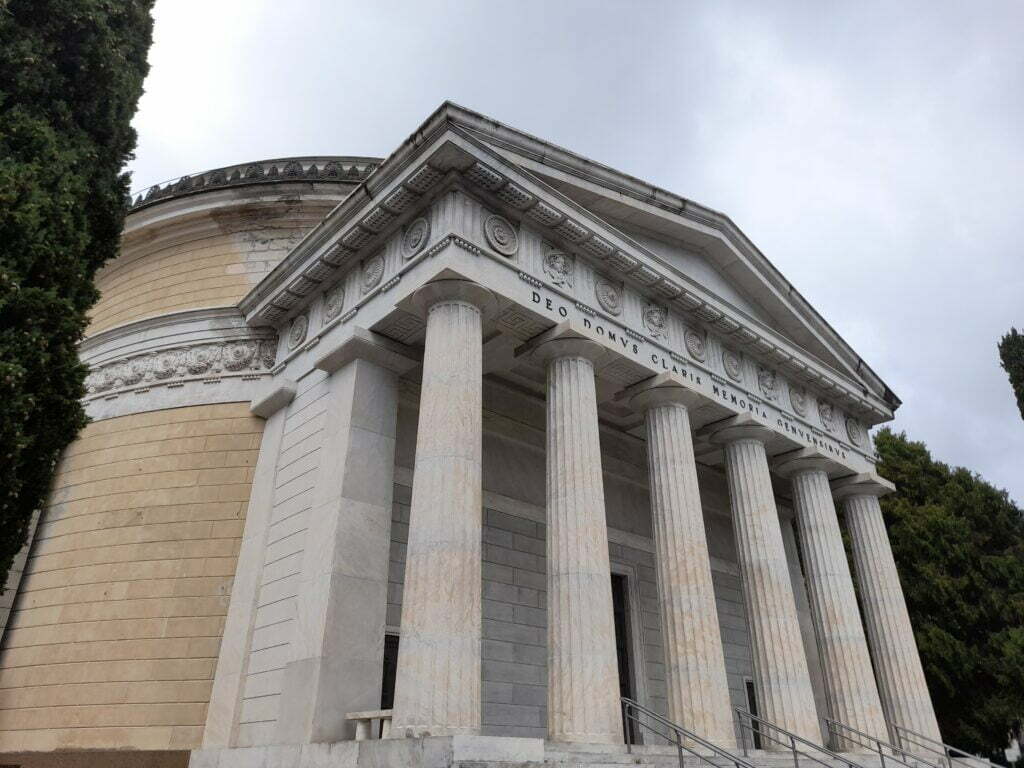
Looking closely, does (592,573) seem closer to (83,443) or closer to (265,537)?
(265,537)

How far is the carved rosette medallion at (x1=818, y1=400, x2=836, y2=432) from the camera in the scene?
50.9 ft

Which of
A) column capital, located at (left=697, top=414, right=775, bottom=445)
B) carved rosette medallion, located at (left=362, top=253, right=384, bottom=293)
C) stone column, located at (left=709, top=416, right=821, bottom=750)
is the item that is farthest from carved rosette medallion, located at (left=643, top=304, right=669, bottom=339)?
carved rosette medallion, located at (left=362, top=253, right=384, bottom=293)

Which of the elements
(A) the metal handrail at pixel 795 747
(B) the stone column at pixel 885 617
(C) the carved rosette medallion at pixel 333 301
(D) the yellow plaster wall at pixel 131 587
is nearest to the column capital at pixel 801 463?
(B) the stone column at pixel 885 617

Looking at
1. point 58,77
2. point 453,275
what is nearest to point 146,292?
point 58,77

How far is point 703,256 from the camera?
14.4 metres

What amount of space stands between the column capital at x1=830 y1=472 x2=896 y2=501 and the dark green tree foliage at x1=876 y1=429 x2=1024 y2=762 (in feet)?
29.3

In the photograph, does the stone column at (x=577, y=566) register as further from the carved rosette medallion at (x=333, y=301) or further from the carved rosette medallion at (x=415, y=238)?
the carved rosette medallion at (x=333, y=301)

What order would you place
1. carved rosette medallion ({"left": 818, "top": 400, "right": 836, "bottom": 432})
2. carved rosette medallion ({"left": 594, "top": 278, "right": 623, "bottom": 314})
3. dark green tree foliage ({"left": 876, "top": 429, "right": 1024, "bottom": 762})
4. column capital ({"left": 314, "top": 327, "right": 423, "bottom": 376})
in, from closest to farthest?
1. column capital ({"left": 314, "top": 327, "right": 423, "bottom": 376})
2. carved rosette medallion ({"left": 594, "top": 278, "right": 623, "bottom": 314})
3. carved rosette medallion ({"left": 818, "top": 400, "right": 836, "bottom": 432})
4. dark green tree foliage ({"left": 876, "top": 429, "right": 1024, "bottom": 762})

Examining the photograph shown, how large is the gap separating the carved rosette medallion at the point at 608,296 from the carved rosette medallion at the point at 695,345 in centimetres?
172

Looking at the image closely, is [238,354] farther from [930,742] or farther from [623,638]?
[930,742]

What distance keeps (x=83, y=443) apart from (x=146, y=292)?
3.55 m

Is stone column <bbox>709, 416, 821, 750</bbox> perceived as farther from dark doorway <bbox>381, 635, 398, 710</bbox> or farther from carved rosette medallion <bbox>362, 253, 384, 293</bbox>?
carved rosette medallion <bbox>362, 253, 384, 293</bbox>

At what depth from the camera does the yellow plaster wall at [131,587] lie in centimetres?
1059

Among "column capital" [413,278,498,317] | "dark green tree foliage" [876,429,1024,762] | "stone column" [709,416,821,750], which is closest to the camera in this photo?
"column capital" [413,278,498,317]
